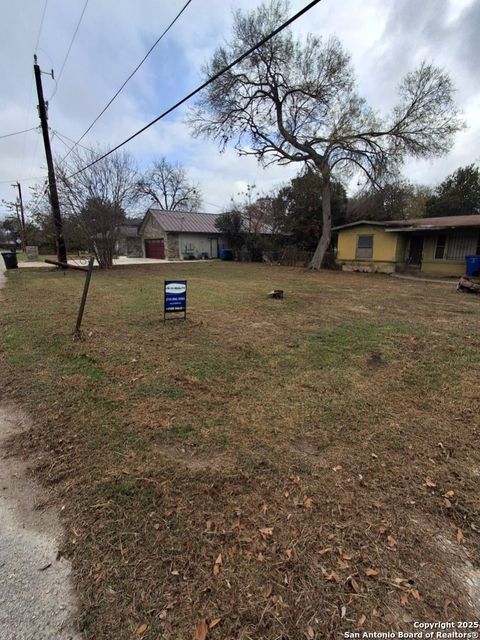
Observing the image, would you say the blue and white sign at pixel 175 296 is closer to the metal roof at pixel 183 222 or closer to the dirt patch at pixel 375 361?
the dirt patch at pixel 375 361

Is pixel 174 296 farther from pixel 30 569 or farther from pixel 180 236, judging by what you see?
pixel 180 236

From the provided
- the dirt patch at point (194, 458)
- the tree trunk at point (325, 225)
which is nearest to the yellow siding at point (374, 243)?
the tree trunk at point (325, 225)

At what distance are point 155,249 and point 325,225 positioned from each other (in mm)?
17967

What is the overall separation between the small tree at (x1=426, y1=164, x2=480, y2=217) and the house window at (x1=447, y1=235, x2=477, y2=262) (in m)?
15.2

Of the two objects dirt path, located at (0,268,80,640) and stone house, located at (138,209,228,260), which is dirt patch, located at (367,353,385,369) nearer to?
dirt path, located at (0,268,80,640)

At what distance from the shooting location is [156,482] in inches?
85.0

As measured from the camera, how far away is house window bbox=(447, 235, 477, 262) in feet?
49.1

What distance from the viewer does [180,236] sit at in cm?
2891

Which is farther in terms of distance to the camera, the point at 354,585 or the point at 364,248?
the point at 364,248

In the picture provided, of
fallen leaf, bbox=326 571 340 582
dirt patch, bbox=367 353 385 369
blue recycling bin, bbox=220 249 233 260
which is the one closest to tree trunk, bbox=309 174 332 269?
blue recycling bin, bbox=220 249 233 260

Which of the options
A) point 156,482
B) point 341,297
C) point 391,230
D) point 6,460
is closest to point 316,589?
point 156,482

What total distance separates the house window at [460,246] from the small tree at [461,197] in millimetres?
15212

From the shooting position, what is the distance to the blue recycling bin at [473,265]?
13609 millimetres

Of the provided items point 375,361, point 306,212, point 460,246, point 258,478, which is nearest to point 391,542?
point 258,478
